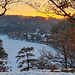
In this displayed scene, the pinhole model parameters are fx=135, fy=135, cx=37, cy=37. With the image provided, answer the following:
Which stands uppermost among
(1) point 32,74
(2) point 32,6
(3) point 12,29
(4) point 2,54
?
(3) point 12,29

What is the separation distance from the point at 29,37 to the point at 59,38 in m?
62.6

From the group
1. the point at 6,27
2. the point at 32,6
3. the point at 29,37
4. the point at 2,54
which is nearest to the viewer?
the point at 32,6

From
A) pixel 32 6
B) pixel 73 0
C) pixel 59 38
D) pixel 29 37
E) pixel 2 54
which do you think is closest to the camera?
pixel 73 0

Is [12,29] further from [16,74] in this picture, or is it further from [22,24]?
[16,74]

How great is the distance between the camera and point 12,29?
10094 cm

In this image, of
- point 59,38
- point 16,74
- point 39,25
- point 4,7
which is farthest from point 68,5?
point 39,25

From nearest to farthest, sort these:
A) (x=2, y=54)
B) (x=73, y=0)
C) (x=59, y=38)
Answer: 1. (x=73, y=0)
2. (x=2, y=54)
3. (x=59, y=38)

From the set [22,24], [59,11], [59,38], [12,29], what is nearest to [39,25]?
[22,24]

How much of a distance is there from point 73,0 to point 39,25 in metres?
107

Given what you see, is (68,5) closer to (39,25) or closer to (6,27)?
(6,27)

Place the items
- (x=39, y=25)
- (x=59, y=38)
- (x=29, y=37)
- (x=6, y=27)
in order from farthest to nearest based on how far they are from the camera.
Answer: (x=39, y=25), (x=6, y=27), (x=29, y=37), (x=59, y=38)

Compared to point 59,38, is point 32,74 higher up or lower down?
lower down

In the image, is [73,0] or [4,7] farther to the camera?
[4,7]

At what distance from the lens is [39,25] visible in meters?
112
